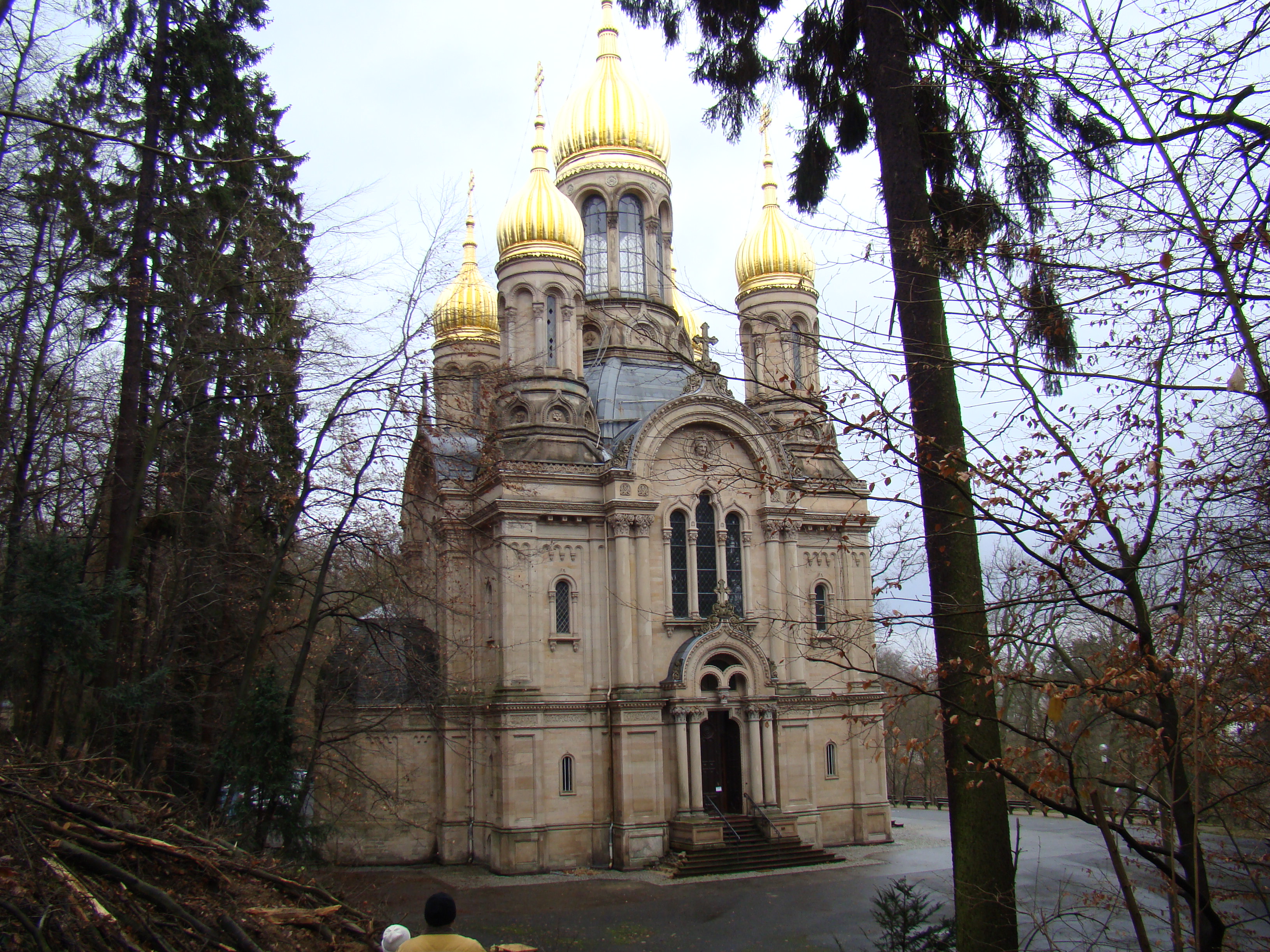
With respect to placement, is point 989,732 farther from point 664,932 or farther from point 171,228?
point 171,228

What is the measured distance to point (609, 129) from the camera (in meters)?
34.8

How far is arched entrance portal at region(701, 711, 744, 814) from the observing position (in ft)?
88.7

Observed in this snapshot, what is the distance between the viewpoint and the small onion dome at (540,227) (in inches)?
1181

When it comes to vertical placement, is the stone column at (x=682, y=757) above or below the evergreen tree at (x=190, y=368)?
below

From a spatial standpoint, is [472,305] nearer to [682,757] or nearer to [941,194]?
[682,757]

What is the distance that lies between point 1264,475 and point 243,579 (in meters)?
16.2

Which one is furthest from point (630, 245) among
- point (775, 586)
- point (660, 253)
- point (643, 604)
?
point (643, 604)

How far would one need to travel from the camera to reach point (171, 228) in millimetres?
17359

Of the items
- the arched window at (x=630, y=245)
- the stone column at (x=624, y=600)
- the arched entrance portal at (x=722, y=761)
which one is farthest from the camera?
the arched window at (x=630, y=245)

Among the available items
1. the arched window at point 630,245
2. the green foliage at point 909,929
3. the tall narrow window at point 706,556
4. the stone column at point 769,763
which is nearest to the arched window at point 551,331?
the arched window at point 630,245

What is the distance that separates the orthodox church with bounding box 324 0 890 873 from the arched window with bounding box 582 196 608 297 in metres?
3.12

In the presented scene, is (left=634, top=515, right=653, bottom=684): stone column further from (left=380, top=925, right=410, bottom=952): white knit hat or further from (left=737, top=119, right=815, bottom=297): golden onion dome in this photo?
(left=380, top=925, right=410, bottom=952): white knit hat

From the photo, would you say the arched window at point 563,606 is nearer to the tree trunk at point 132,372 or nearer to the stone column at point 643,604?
the stone column at point 643,604

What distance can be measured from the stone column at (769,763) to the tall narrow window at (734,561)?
298 centimetres
